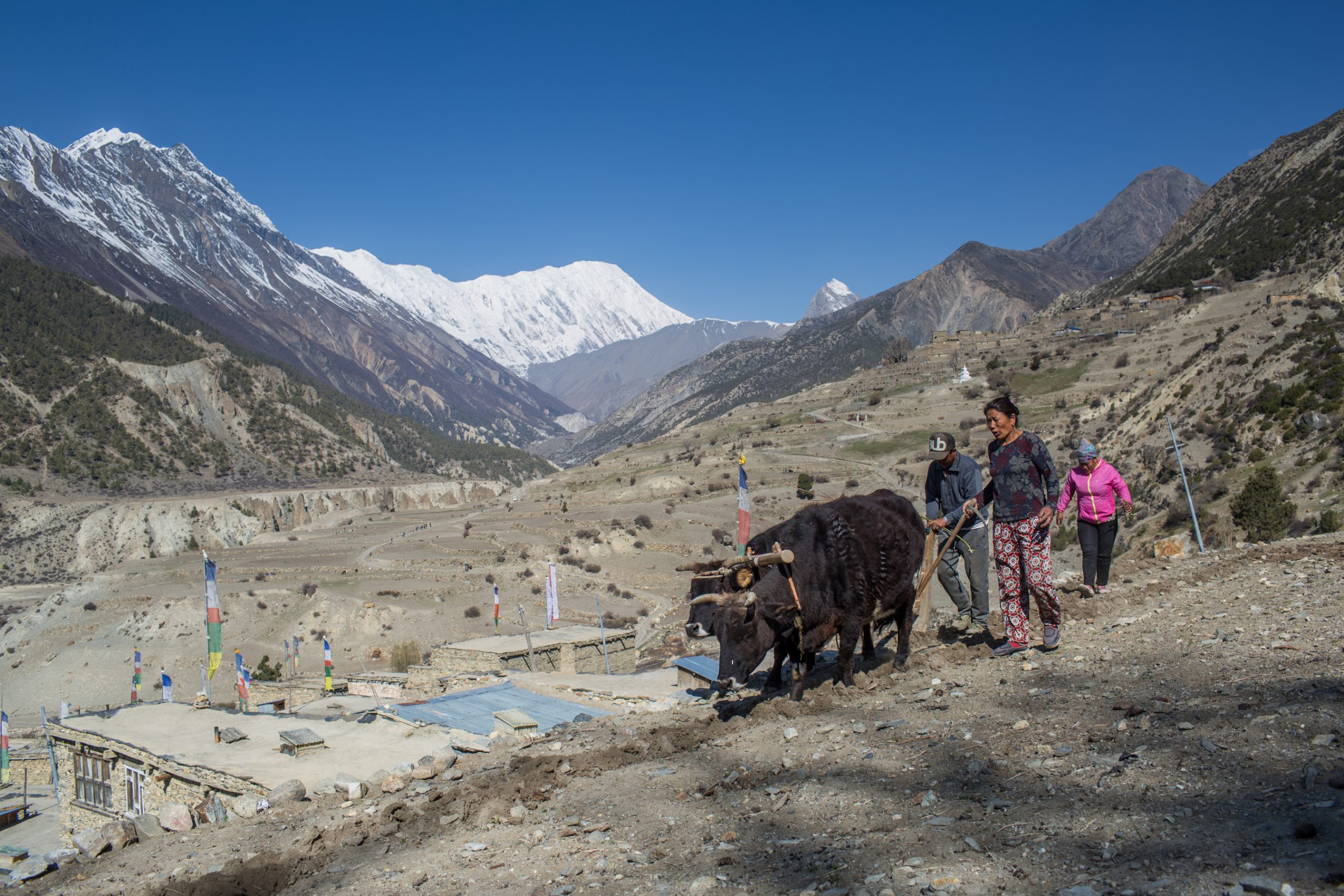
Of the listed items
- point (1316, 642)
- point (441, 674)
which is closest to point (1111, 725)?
point (1316, 642)

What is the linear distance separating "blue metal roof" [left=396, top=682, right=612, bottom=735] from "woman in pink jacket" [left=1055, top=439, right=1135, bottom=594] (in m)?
9.87

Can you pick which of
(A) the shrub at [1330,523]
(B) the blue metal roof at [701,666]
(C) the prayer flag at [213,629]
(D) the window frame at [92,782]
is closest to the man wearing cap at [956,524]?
(B) the blue metal roof at [701,666]

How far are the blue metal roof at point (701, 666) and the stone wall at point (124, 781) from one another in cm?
869

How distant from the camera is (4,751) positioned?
32906 millimetres

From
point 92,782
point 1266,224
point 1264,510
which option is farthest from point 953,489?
point 1266,224

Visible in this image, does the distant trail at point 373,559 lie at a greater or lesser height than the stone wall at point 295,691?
greater

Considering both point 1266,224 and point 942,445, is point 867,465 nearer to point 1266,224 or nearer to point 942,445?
point 942,445

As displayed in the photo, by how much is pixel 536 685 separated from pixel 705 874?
58.4ft

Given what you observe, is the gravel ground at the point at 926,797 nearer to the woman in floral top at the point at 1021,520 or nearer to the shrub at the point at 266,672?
the woman in floral top at the point at 1021,520

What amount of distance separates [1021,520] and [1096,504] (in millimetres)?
3588

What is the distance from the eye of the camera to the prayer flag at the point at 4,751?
106 feet

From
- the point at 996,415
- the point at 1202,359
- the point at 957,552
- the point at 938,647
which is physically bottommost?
the point at 938,647

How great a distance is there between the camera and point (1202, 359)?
4278cm

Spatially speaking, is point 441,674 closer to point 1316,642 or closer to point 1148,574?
point 1148,574
